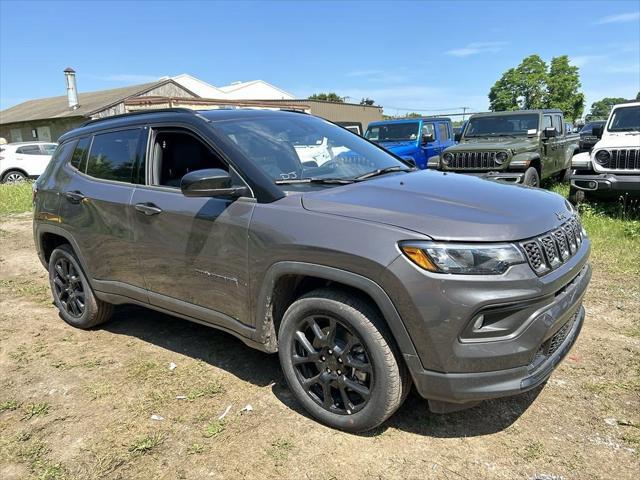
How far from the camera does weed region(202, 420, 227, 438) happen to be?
2.85 metres

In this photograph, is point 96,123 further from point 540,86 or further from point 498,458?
point 540,86

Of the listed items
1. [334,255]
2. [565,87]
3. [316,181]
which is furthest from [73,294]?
[565,87]

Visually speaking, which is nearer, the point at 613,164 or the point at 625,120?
the point at 613,164

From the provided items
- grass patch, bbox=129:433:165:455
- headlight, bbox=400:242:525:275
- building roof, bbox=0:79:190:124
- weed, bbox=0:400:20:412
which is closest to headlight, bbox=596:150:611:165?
headlight, bbox=400:242:525:275

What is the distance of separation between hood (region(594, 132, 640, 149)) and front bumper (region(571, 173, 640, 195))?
50 centimetres

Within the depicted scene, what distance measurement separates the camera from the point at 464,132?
10.6m

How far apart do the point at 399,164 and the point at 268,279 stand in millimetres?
1561

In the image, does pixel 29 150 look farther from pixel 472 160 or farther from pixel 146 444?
pixel 146 444

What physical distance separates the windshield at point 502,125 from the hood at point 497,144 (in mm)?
231

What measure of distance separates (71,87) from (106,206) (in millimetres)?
30000

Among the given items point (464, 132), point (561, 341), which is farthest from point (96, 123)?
point (464, 132)

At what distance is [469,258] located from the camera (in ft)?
7.54

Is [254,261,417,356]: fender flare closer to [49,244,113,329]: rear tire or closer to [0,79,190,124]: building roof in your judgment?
[49,244,113,329]: rear tire

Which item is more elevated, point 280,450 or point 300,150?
point 300,150
